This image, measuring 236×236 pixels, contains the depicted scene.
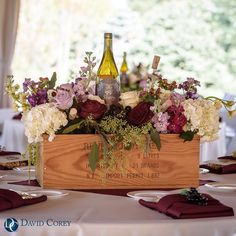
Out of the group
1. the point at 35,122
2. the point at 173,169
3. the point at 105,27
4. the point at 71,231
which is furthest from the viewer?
the point at 105,27

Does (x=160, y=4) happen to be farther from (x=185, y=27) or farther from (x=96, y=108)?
(x=96, y=108)

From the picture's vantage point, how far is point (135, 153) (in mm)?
2436

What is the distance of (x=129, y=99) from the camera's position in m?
2.41

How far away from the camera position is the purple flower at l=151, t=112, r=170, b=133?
7.81ft

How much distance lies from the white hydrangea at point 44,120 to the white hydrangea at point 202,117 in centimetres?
48

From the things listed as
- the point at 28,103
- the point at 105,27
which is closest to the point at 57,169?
the point at 28,103

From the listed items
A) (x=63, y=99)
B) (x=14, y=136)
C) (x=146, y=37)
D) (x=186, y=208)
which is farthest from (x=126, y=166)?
(x=146, y=37)

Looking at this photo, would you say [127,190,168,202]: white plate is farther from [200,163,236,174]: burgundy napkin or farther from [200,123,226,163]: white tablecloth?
[200,123,226,163]: white tablecloth

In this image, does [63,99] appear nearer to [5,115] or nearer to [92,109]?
[92,109]

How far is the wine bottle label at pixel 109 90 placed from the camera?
8.20 feet

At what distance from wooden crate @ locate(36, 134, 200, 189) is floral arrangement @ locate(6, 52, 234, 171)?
0.15 ft

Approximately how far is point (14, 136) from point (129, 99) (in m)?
3.13

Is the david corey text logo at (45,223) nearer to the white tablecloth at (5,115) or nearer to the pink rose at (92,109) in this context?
the pink rose at (92,109)

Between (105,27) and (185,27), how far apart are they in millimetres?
1212
